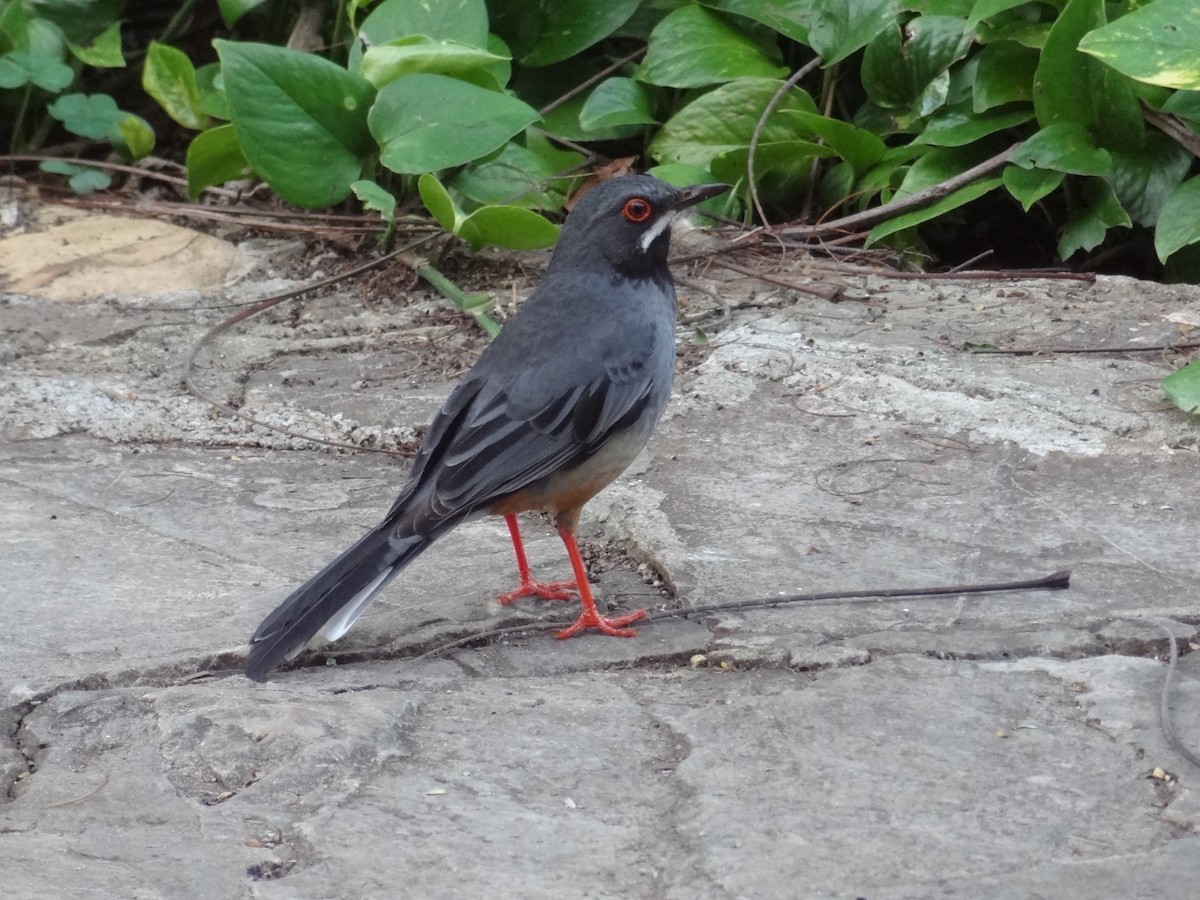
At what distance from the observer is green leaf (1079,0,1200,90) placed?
5.43 meters

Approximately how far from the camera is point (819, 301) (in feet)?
20.0

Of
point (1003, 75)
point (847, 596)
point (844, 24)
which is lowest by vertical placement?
point (847, 596)

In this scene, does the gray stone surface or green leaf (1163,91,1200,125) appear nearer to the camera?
the gray stone surface

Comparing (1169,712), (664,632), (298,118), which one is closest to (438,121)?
(298,118)

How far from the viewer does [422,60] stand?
639 centimetres

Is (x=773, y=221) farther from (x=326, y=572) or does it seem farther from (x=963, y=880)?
(x=963, y=880)

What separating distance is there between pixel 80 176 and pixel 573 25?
260cm

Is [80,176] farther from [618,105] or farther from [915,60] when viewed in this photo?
[915,60]

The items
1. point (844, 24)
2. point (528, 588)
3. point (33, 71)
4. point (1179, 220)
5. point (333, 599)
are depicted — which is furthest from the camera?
point (33, 71)

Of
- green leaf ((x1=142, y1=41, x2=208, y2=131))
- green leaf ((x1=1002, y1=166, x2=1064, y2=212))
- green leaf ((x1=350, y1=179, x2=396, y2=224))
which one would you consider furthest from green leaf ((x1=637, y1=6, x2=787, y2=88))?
green leaf ((x1=142, y1=41, x2=208, y2=131))

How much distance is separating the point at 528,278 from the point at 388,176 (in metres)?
0.91

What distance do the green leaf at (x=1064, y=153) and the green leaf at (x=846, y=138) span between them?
27.7 inches

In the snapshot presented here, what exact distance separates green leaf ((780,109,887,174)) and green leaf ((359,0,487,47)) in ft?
4.76

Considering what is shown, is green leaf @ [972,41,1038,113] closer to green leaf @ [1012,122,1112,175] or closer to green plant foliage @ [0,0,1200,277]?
green plant foliage @ [0,0,1200,277]
